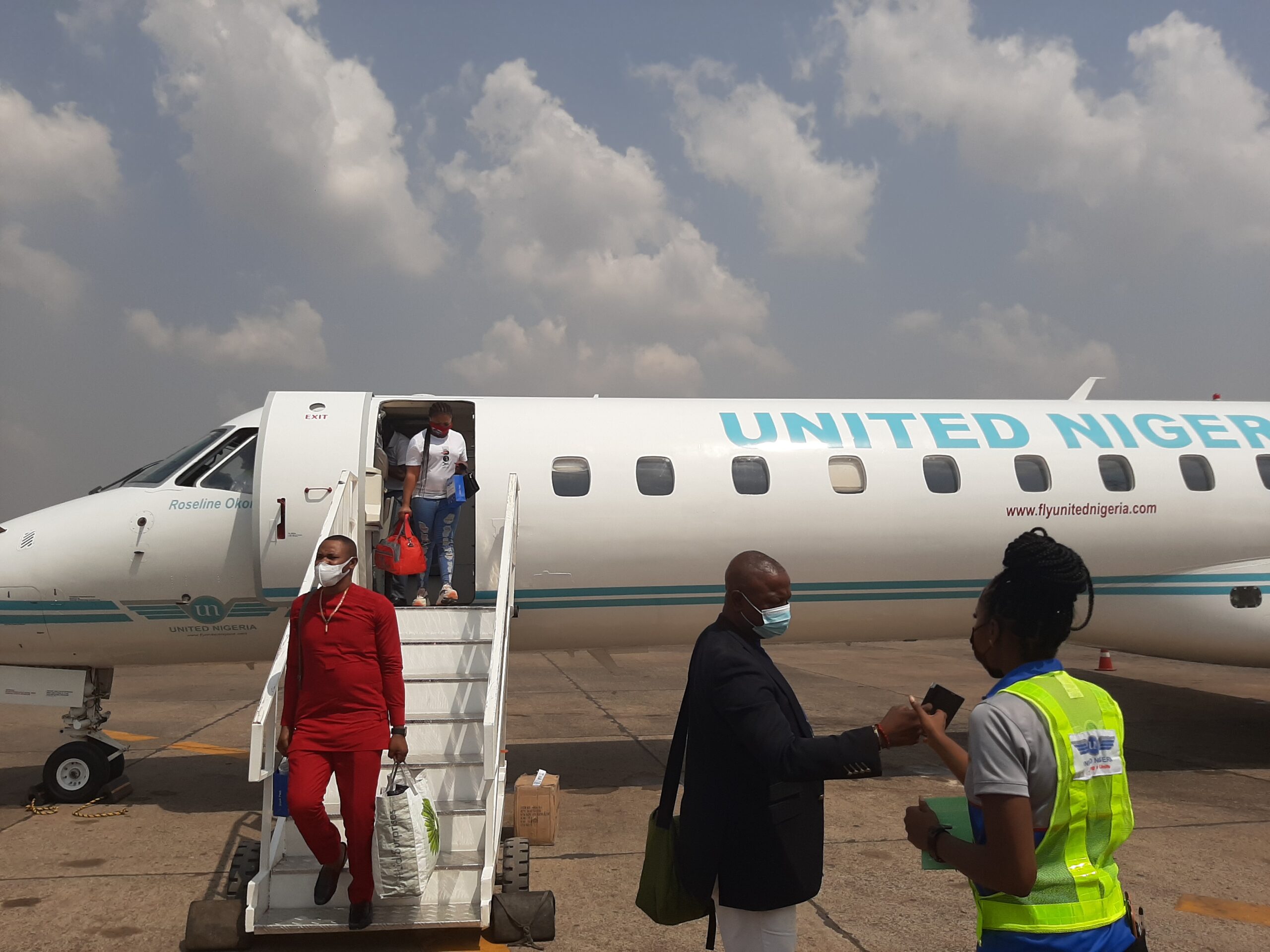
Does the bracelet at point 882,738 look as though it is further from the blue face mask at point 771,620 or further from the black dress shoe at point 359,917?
the black dress shoe at point 359,917

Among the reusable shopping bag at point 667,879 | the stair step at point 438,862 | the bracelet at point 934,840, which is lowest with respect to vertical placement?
the stair step at point 438,862

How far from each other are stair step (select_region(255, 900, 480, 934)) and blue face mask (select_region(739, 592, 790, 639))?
3017mm

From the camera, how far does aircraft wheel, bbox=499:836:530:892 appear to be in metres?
5.89

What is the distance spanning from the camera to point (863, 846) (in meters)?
7.12

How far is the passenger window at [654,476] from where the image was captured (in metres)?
8.86

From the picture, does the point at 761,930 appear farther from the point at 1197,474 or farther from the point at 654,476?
the point at 1197,474

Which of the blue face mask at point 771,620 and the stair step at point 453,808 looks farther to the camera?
the stair step at point 453,808

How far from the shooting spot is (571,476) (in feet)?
29.0

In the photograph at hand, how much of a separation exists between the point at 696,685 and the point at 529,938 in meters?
3.01

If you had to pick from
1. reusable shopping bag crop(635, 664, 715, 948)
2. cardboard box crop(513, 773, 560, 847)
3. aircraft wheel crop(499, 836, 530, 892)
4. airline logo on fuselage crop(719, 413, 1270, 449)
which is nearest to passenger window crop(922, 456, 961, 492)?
airline logo on fuselage crop(719, 413, 1270, 449)

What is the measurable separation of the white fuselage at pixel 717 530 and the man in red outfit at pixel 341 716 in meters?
2.99

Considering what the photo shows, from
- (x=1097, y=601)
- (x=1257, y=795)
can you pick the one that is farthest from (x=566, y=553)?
(x=1257, y=795)

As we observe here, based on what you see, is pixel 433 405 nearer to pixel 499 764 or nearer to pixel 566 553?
pixel 566 553

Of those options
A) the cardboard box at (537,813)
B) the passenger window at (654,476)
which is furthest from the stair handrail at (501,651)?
the passenger window at (654,476)
